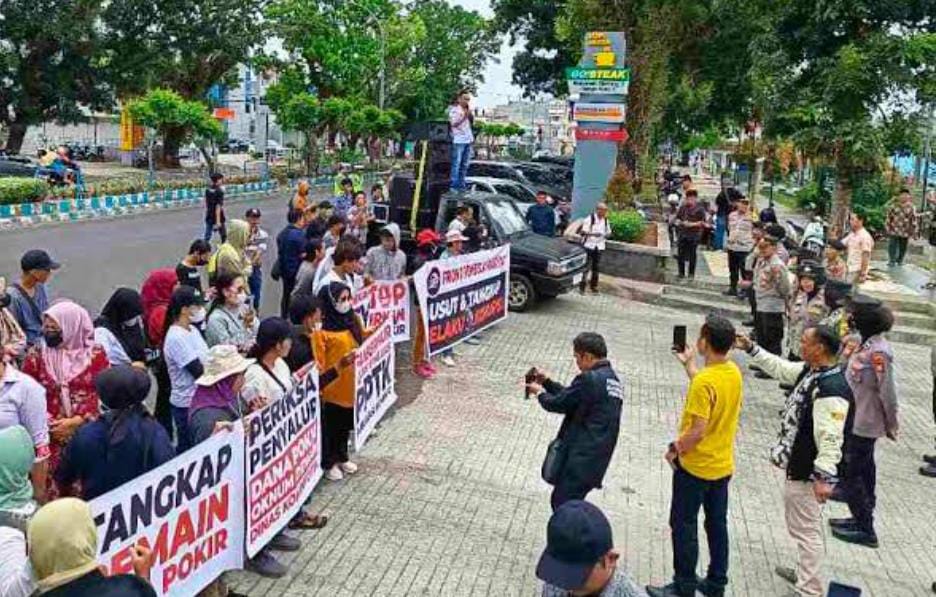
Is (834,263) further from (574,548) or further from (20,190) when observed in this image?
(20,190)

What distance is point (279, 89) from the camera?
45812 millimetres

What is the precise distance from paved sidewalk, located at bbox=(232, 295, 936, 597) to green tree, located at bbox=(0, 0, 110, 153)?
35089 millimetres

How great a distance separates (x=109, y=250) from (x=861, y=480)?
16.5 meters

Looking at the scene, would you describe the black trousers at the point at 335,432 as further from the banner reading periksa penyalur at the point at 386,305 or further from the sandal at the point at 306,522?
the banner reading periksa penyalur at the point at 386,305

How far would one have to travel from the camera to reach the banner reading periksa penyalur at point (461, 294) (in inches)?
423

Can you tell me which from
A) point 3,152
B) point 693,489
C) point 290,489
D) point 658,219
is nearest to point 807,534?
point 693,489

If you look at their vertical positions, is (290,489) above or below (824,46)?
Answer: below

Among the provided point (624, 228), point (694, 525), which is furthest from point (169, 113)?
point (694, 525)

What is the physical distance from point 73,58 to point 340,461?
39.9 meters

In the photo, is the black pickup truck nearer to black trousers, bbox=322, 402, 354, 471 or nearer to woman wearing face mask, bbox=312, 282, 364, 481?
woman wearing face mask, bbox=312, 282, 364, 481

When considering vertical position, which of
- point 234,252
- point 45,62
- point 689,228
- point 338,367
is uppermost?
point 45,62

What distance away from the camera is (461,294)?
11719mm

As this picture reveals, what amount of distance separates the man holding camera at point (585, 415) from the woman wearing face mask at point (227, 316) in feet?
7.65

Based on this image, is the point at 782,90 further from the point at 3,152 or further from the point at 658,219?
the point at 3,152
